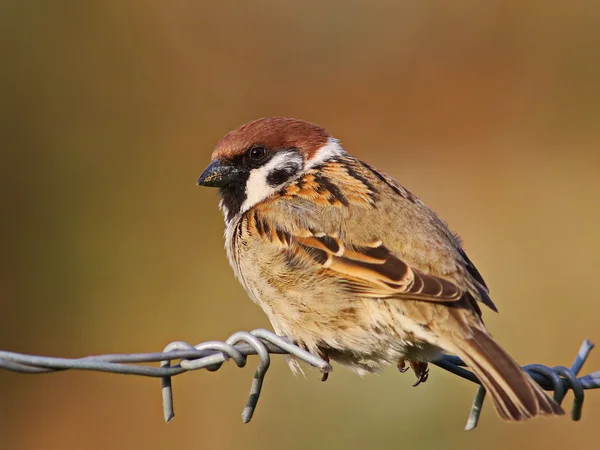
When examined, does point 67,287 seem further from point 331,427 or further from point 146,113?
point 331,427

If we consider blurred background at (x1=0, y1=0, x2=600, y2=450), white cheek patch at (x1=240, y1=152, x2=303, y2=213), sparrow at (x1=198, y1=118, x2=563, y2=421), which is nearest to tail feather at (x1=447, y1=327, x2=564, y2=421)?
sparrow at (x1=198, y1=118, x2=563, y2=421)

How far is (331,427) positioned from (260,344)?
2.47 meters

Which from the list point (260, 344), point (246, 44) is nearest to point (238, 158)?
point (260, 344)

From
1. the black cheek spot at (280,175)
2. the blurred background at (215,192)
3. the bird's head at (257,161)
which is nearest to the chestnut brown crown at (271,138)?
the bird's head at (257,161)

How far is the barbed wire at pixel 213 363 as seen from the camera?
8.18ft

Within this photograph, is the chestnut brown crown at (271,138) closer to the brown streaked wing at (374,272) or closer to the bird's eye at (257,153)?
the bird's eye at (257,153)

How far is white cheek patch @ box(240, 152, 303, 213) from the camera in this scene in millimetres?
4285

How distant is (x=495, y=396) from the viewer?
3.07 m

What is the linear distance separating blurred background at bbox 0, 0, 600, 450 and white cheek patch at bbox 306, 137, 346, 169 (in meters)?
1.63

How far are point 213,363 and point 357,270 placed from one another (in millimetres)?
920

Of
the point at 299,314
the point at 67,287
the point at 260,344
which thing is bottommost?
the point at 260,344

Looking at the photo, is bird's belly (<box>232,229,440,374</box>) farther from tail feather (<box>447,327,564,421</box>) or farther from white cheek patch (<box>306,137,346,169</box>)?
white cheek patch (<box>306,137,346,169</box>)

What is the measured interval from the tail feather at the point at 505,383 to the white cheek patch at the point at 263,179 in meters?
1.38

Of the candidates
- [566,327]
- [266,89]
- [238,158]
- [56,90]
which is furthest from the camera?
[266,89]
